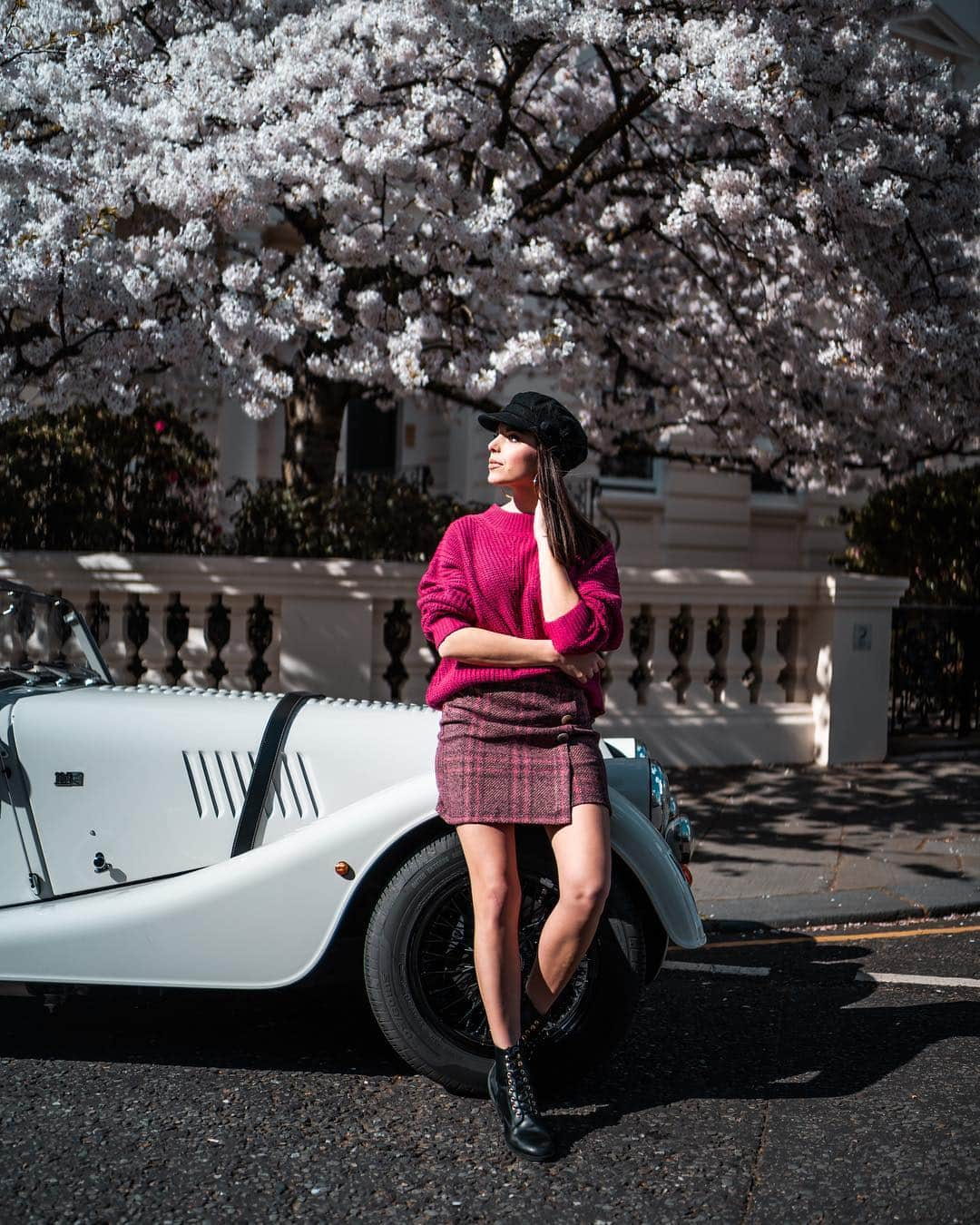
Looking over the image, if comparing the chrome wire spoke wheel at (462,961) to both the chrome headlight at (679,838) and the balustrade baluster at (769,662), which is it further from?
the balustrade baluster at (769,662)

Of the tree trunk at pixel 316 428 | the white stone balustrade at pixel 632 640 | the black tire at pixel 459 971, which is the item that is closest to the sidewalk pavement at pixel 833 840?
the white stone balustrade at pixel 632 640

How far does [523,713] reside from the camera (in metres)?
3.47

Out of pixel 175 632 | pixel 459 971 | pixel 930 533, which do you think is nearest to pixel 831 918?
pixel 459 971

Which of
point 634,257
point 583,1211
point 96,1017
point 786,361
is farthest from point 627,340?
point 583,1211

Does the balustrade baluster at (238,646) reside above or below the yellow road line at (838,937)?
above

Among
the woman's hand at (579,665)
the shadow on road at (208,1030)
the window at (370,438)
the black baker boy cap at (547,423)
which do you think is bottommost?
the shadow on road at (208,1030)

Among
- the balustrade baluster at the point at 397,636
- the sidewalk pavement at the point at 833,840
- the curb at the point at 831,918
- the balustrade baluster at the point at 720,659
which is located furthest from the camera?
the balustrade baluster at the point at 720,659

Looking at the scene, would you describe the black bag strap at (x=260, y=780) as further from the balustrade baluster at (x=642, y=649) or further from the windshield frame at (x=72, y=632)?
the balustrade baluster at (x=642, y=649)

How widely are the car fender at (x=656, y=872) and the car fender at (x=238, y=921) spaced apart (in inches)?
21.3

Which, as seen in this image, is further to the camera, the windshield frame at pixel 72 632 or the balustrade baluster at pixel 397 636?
the balustrade baluster at pixel 397 636

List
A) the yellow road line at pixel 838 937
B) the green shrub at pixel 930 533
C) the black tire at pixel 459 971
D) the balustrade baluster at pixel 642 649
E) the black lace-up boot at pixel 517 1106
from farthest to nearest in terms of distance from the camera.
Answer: the green shrub at pixel 930 533 → the balustrade baluster at pixel 642 649 → the yellow road line at pixel 838 937 → the black tire at pixel 459 971 → the black lace-up boot at pixel 517 1106

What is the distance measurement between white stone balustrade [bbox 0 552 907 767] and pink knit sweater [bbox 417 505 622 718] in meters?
4.86

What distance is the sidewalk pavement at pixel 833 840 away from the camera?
20.0ft

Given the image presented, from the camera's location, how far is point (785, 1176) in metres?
3.29
